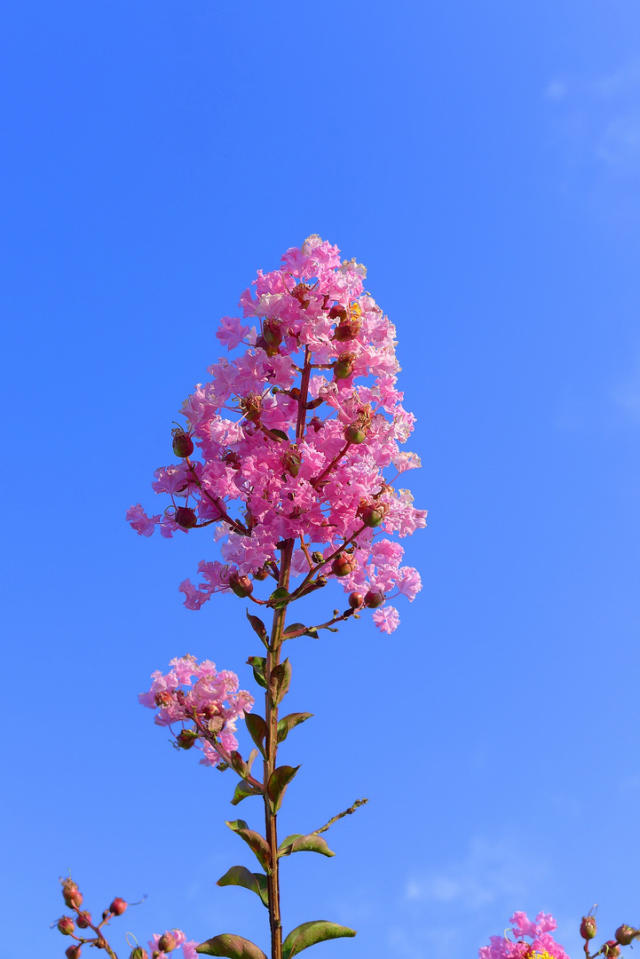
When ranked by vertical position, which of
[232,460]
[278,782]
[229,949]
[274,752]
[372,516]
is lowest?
[229,949]

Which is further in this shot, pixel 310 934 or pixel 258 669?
pixel 258 669

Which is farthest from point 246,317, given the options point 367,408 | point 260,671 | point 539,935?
point 539,935

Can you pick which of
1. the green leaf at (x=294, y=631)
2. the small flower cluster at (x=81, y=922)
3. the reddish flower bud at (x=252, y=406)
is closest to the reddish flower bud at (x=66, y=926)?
the small flower cluster at (x=81, y=922)

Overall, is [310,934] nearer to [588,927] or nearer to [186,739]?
[186,739]

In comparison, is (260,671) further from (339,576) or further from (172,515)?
(172,515)

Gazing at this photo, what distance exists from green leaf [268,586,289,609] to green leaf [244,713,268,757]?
413 mm

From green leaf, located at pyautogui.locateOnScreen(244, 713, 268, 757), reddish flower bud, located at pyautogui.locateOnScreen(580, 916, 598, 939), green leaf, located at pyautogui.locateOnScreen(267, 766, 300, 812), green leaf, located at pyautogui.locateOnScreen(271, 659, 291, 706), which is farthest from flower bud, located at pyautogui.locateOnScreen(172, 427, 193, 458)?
reddish flower bud, located at pyautogui.locateOnScreen(580, 916, 598, 939)

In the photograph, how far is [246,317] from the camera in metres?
3.39

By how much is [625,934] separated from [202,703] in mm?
2009

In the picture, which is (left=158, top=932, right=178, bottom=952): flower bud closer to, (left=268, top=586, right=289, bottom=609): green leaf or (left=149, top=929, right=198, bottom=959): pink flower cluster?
(left=149, top=929, right=198, bottom=959): pink flower cluster

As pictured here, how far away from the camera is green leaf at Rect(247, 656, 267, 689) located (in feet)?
9.92

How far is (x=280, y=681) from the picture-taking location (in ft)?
10.00

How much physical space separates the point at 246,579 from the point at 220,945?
127 cm

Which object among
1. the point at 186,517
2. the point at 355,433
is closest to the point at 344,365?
the point at 355,433
